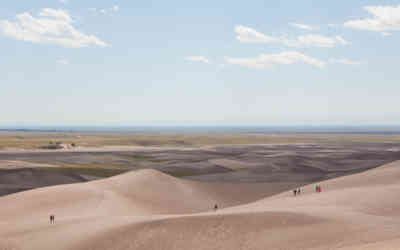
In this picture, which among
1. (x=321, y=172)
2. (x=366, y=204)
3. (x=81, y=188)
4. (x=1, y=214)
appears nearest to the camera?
(x=366, y=204)

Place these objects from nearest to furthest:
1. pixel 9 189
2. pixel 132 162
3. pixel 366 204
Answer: pixel 366 204 → pixel 9 189 → pixel 132 162

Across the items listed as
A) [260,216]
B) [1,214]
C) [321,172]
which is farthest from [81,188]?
[321,172]

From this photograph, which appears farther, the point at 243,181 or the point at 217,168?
the point at 217,168

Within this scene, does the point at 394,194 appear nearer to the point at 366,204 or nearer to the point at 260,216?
the point at 366,204

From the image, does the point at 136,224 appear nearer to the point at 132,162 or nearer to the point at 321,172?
the point at 321,172

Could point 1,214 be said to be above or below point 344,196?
below

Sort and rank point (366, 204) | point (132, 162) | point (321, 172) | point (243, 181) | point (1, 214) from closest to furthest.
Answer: point (366, 204) < point (1, 214) < point (243, 181) < point (321, 172) < point (132, 162)

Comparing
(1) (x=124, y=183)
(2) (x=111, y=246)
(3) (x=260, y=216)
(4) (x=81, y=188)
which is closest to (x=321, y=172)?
(1) (x=124, y=183)

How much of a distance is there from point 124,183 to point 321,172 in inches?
1128

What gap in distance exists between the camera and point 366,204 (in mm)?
26656

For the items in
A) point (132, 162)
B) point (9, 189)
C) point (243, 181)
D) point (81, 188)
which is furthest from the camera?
point (132, 162)

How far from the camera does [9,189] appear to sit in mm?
44781

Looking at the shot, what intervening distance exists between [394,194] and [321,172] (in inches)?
1234

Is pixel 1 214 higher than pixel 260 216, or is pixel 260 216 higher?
pixel 260 216
